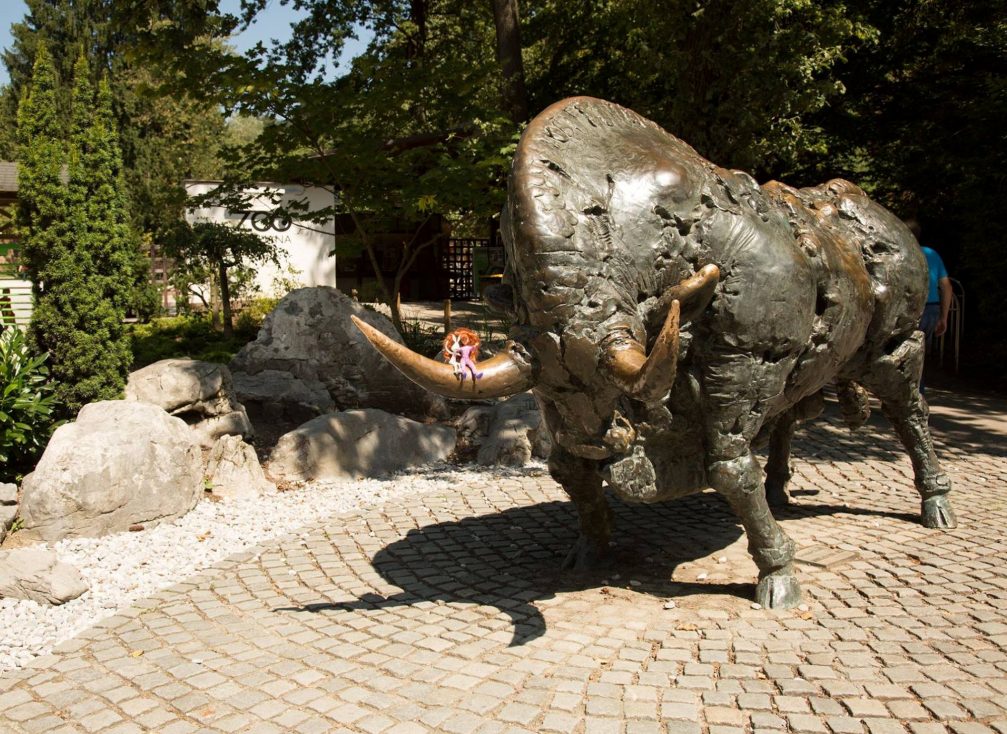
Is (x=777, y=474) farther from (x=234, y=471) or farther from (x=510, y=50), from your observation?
(x=510, y=50)

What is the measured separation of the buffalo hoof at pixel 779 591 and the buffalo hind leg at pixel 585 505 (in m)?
1.03

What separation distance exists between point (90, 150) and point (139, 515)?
3.60 metres

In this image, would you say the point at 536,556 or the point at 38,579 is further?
the point at 536,556

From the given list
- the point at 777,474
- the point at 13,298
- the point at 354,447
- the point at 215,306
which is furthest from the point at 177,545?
the point at 215,306

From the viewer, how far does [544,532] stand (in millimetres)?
6207

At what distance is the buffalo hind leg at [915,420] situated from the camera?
5.85 m

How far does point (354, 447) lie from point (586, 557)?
3.30 meters

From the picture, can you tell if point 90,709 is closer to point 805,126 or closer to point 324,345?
point 324,345

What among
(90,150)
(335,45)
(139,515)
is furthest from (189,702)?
(335,45)

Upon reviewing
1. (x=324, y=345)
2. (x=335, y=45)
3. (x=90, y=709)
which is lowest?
(x=90, y=709)

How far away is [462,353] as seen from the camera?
3.67 metres

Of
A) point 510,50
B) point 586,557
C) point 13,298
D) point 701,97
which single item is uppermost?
point 510,50

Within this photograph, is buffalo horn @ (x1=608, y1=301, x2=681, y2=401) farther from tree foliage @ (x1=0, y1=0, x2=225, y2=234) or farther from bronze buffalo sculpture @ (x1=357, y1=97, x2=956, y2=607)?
tree foliage @ (x1=0, y1=0, x2=225, y2=234)

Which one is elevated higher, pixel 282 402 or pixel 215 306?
pixel 215 306
